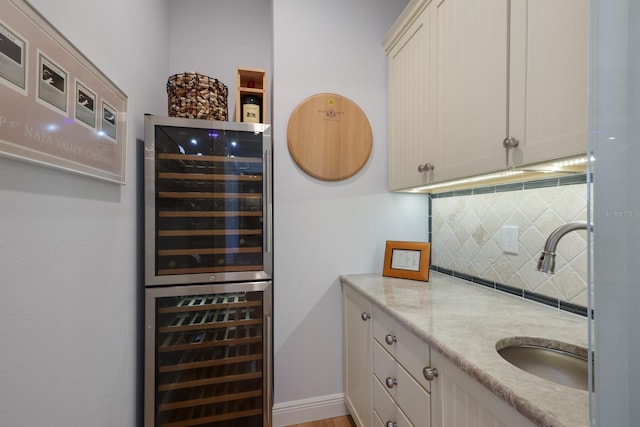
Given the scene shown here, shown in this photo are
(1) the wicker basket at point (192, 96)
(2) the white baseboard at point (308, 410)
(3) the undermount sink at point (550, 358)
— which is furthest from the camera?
(2) the white baseboard at point (308, 410)

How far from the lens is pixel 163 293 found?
1386 mm

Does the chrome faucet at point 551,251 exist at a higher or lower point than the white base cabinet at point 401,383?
higher

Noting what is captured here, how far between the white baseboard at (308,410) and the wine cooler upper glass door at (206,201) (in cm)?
84

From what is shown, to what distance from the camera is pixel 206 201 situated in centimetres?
149

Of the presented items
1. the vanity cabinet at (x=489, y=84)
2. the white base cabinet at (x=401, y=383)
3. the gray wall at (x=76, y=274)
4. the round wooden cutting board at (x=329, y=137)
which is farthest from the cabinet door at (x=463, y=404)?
the round wooden cutting board at (x=329, y=137)

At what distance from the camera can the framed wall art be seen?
63cm

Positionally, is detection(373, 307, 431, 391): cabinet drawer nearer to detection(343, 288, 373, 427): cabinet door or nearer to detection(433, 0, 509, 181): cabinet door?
detection(343, 288, 373, 427): cabinet door

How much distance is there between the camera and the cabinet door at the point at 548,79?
0.71 metres

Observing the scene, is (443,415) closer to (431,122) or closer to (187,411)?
(431,122)

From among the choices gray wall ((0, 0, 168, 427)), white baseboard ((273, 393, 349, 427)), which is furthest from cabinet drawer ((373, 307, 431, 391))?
gray wall ((0, 0, 168, 427))

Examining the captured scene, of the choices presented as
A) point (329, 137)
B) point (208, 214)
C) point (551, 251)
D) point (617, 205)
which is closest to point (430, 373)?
point (551, 251)

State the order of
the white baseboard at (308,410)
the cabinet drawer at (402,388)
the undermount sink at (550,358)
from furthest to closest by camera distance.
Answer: the white baseboard at (308,410), the cabinet drawer at (402,388), the undermount sink at (550,358)

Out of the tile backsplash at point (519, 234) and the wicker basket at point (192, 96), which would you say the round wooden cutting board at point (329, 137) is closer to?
the wicker basket at point (192, 96)

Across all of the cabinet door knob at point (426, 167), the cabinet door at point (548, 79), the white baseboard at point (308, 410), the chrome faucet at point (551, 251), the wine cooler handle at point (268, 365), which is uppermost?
the cabinet door at point (548, 79)
